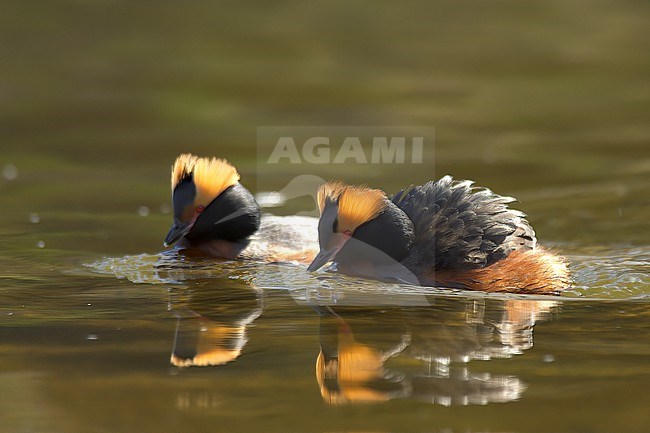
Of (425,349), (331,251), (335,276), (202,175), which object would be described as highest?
(202,175)

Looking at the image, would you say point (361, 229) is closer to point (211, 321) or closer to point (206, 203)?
point (211, 321)

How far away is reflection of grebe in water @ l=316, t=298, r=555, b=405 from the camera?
5.11 metres

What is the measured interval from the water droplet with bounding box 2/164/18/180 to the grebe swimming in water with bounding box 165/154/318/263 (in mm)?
3875

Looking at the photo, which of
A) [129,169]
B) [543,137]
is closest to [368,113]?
[543,137]

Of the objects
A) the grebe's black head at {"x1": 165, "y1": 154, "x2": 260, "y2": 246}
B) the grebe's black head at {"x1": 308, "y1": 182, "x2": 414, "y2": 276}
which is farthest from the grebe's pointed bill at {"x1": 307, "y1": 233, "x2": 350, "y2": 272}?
the grebe's black head at {"x1": 165, "y1": 154, "x2": 260, "y2": 246}

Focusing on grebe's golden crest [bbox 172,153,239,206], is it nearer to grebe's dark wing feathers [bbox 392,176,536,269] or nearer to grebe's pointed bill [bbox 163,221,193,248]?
grebe's pointed bill [bbox 163,221,193,248]

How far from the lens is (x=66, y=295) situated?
7430 mm

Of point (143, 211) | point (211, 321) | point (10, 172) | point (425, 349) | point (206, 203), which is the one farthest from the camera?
point (10, 172)

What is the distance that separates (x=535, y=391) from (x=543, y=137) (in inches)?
381

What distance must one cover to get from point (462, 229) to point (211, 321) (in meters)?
2.04

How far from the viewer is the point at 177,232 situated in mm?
9352

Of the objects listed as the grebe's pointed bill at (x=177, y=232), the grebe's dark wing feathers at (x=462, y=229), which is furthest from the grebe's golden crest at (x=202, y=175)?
the grebe's dark wing feathers at (x=462, y=229)

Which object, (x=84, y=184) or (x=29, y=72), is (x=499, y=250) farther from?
(x=29, y=72)

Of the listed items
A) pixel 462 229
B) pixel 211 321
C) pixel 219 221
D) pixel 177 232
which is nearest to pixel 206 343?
pixel 211 321
